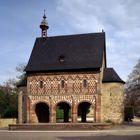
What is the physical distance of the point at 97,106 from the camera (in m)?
46.1

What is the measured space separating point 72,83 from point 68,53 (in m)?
4.73

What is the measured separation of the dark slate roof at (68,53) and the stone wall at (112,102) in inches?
138

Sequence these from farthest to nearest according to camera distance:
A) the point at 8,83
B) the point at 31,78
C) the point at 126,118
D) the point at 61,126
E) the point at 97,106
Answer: the point at 8,83, the point at 126,118, the point at 31,78, the point at 97,106, the point at 61,126

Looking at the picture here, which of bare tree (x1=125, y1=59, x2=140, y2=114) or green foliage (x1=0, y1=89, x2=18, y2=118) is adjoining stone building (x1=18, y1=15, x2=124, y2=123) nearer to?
bare tree (x1=125, y1=59, x2=140, y2=114)

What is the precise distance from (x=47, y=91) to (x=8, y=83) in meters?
35.0

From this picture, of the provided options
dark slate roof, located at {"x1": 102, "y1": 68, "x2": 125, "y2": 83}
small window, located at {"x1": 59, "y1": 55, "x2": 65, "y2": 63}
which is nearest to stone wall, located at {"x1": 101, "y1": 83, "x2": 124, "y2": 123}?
dark slate roof, located at {"x1": 102, "y1": 68, "x2": 125, "y2": 83}


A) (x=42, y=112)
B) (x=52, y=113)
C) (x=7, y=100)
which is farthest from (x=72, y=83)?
(x=7, y=100)

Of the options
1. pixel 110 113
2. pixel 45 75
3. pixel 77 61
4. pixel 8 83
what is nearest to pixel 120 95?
pixel 110 113

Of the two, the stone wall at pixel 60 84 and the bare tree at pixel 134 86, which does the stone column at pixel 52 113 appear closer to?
the stone wall at pixel 60 84

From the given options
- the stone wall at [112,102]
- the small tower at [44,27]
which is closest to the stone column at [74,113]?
the stone wall at [112,102]

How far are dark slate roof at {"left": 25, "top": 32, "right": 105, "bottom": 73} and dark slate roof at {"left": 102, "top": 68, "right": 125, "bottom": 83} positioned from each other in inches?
100

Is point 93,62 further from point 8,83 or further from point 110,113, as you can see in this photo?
point 8,83

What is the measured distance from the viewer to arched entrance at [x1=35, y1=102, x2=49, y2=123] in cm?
4967

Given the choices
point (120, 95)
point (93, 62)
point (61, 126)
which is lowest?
point (61, 126)
